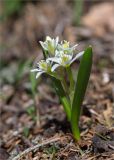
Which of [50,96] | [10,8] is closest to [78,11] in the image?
[10,8]

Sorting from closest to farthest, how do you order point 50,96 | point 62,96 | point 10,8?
point 62,96
point 50,96
point 10,8

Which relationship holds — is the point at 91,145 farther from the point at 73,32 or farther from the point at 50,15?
the point at 50,15

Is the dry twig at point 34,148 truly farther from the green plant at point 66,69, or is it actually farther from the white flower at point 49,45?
the white flower at point 49,45

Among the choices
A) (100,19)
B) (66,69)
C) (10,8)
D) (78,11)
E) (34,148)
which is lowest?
(34,148)

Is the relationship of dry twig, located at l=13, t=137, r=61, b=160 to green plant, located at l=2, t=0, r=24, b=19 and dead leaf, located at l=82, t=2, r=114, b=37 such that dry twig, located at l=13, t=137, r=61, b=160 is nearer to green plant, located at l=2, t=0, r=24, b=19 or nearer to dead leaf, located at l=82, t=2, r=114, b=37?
dead leaf, located at l=82, t=2, r=114, b=37

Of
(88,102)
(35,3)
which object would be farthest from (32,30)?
(88,102)

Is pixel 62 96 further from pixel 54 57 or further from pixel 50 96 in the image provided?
pixel 50 96

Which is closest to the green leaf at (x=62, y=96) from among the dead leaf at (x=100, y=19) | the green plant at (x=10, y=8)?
the dead leaf at (x=100, y=19)
